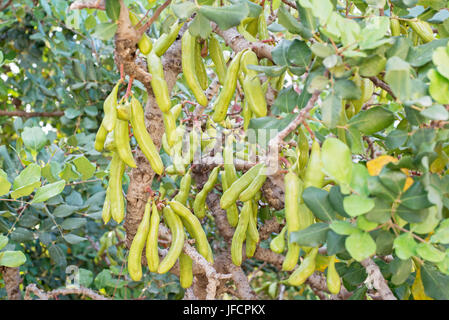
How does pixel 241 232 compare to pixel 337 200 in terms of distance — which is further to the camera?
pixel 241 232

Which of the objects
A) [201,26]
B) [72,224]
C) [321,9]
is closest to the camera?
[321,9]

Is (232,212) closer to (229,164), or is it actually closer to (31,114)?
(229,164)

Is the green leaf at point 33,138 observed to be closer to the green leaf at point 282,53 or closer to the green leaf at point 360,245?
the green leaf at point 282,53

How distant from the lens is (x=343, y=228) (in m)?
0.85

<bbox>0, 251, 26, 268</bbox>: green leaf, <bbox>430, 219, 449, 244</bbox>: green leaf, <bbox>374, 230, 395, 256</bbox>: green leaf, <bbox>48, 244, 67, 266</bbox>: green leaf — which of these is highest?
<bbox>430, 219, 449, 244</bbox>: green leaf

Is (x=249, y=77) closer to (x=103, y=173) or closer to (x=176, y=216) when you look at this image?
(x=176, y=216)

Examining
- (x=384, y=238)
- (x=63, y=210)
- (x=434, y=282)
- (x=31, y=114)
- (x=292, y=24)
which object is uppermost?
(x=292, y=24)

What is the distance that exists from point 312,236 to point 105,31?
60cm

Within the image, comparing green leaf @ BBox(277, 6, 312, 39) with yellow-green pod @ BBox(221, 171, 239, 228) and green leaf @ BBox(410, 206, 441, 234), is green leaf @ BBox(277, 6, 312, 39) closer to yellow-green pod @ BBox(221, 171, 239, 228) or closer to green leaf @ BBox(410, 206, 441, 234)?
green leaf @ BBox(410, 206, 441, 234)

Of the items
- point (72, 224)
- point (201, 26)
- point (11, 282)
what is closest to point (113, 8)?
point (201, 26)

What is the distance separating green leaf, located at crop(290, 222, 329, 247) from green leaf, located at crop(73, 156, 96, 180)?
108 cm

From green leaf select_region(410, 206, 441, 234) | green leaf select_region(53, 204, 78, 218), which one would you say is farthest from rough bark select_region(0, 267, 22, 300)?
green leaf select_region(410, 206, 441, 234)

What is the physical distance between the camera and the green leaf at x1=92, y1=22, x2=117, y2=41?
3.17ft
